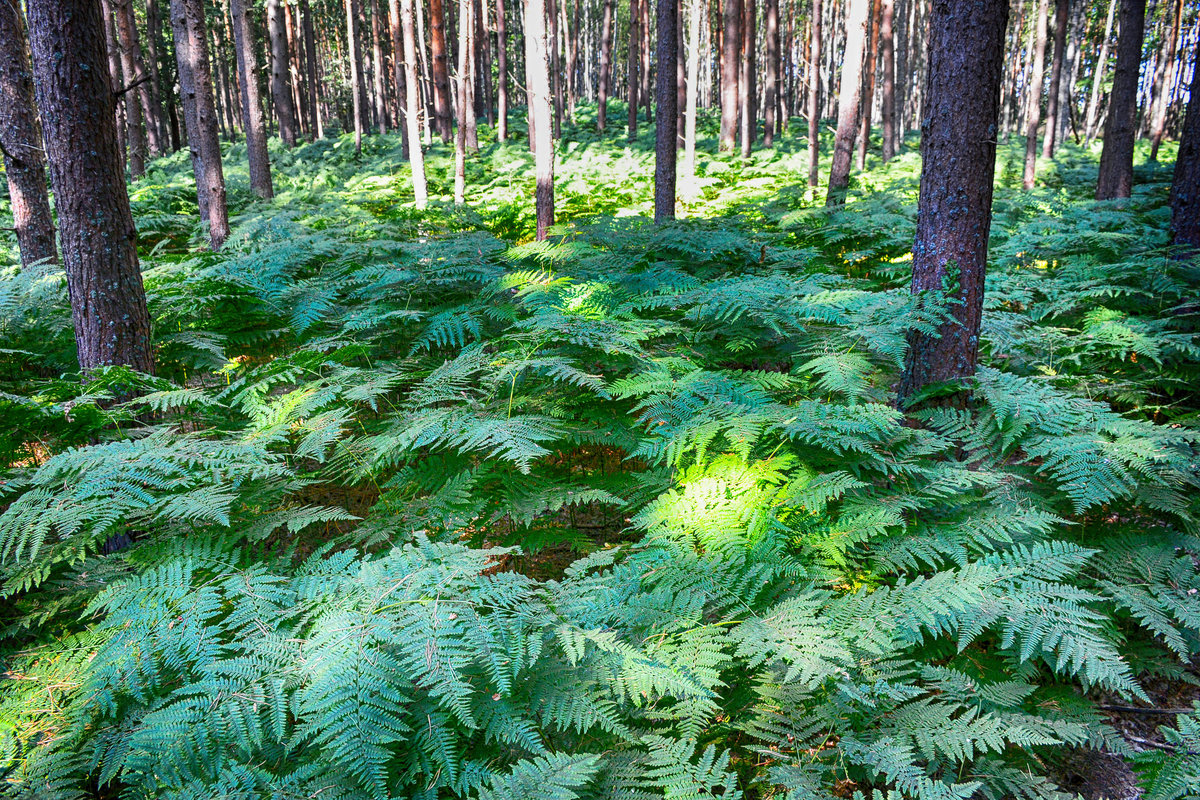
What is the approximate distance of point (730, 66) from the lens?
18.1m

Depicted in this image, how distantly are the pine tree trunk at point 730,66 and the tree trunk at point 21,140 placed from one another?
16387 millimetres

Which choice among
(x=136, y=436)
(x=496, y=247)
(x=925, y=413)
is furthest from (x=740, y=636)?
(x=496, y=247)

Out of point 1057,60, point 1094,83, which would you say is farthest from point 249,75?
point 1094,83

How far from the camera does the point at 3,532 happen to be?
6.64 feet

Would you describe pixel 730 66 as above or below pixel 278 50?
below

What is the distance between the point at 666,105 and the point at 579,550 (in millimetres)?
7976

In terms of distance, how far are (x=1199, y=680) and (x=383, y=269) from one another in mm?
5072

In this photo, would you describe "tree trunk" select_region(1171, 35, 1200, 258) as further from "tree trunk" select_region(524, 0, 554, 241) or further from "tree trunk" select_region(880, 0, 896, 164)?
"tree trunk" select_region(880, 0, 896, 164)

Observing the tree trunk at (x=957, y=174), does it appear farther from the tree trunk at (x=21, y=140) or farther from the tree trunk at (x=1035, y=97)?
the tree trunk at (x=1035, y=97)

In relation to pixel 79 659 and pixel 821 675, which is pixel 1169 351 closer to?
pixel 821 675

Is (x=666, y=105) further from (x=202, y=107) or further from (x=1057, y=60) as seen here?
(x=1057, y=60)

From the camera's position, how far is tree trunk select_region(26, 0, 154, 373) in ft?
11.2

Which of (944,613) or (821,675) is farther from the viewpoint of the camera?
(944,613)

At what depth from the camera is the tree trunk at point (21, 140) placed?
5.98 metres
